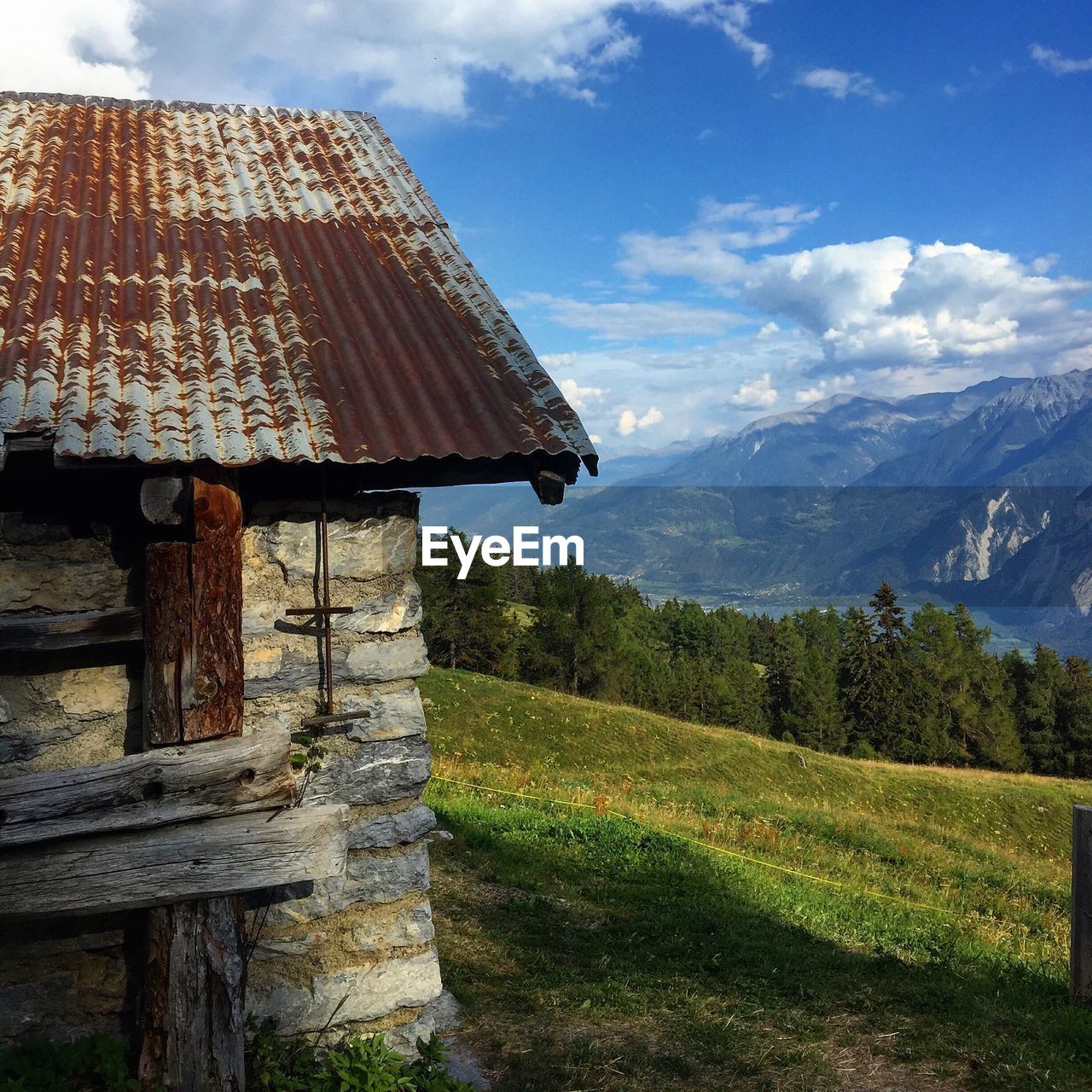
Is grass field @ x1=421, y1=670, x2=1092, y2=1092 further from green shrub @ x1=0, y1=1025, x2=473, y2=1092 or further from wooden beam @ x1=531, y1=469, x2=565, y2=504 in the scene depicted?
wooden beam @ x1=531, y1=469, x2=565, y2=504

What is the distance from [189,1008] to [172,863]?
75 centimetres

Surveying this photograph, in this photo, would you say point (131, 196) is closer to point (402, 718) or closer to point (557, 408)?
point (557, 408)

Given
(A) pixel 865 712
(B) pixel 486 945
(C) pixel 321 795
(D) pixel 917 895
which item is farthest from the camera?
(A) pixel 865 712

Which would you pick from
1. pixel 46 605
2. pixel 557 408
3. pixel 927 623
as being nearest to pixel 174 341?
pixel 46 605

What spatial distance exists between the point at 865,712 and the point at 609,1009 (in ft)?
183

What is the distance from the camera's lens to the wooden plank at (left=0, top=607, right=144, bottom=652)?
14.2ft

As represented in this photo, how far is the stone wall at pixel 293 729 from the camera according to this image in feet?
14.9

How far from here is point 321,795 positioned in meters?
5.03

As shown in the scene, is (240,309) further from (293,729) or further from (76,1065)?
(76,1065)

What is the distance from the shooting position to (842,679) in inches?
2391

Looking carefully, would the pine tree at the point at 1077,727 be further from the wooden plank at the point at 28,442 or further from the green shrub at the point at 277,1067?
the wooden plank at the point at 28,442

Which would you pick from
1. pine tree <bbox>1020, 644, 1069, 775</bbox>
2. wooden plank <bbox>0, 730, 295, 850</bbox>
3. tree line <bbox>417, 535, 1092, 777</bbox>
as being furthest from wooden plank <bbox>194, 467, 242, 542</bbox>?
pine tree <bbox>1020, 644, 1069, 775</bbox>

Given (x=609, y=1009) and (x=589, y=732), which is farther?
(x=589, y=732)

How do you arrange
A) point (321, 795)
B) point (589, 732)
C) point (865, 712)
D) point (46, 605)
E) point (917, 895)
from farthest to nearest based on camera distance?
point (865, 712) → point (589, 732) → point (917, 895) → point (321, 795) → point (46, 605)
